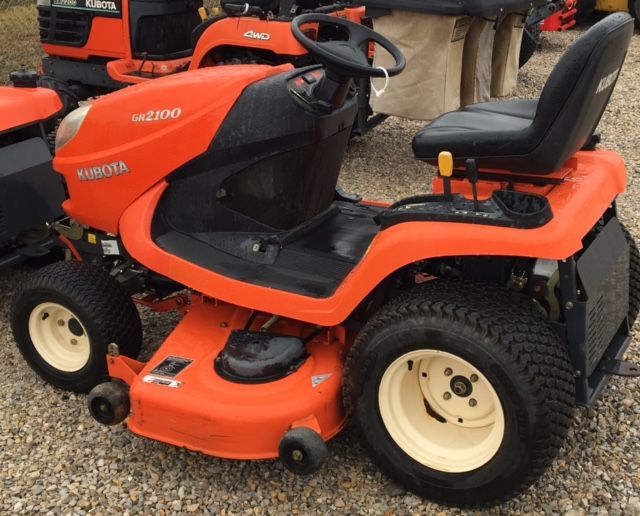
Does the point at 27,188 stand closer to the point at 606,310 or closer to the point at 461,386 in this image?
the point at 461,386

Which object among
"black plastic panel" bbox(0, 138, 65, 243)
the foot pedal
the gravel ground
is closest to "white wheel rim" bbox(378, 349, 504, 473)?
A: the gravel ground

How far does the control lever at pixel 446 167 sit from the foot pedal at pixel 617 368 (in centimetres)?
73

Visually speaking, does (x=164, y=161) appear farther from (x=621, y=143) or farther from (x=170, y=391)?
(x=621, y=143)

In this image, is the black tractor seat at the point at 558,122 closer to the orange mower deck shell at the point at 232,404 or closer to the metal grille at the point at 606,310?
the metal grille at the point at 606,310

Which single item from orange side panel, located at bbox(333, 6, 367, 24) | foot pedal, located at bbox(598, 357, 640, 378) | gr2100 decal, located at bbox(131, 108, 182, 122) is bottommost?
foot pedal, located at bbox(598, 357, 640, 378)

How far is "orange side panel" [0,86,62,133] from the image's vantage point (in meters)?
3.26

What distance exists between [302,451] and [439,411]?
0.43 m

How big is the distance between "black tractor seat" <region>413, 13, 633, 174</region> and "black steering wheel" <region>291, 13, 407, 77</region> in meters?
0.26

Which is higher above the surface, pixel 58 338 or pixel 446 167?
pixel 446 167

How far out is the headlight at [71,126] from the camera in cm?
274

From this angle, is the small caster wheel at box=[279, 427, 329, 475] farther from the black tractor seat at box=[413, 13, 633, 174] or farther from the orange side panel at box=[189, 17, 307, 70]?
the orange side panel at box=[189, 17, 307, 70]

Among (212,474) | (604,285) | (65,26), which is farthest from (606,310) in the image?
(65,26)

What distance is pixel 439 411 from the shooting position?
2.31m

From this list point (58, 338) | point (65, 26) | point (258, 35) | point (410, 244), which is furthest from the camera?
point (65, 26)
